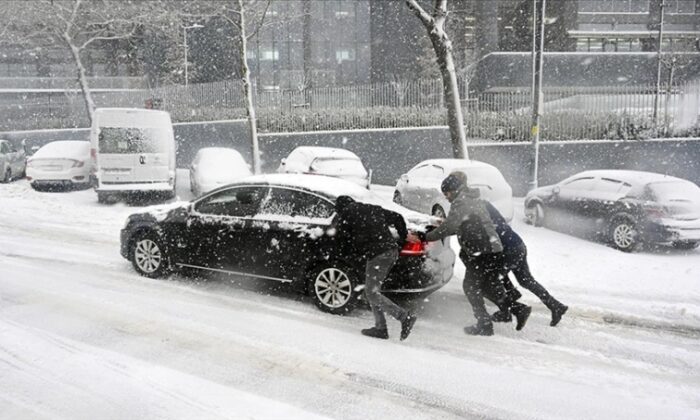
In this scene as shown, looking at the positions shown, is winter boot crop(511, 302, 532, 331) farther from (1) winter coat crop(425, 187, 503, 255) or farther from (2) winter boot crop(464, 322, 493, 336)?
(1) winter coat crop(425, 187, 503, 255)

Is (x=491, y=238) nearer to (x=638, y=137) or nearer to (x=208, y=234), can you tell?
(x=208, y=234)

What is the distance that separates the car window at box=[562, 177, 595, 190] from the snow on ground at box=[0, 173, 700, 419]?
372cm

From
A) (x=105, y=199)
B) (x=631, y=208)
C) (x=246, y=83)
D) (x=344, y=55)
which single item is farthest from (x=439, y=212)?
(x=344, y=55)

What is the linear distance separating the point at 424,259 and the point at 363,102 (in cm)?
1557

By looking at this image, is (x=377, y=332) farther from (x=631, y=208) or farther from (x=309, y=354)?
(x=631, y=208)

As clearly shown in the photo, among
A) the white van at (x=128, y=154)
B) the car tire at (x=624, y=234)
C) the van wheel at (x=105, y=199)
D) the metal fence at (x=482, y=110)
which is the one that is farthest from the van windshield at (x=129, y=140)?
the car tire at (x=624, y=234)

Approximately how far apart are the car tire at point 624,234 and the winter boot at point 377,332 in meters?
7.15

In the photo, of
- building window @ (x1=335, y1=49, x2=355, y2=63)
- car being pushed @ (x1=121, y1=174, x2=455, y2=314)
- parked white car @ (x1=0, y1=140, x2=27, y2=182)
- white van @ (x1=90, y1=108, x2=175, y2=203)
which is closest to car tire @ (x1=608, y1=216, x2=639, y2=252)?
car being pushed @ (x1=121, y1=174, x2=455, y2=314)

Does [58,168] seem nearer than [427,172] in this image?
No

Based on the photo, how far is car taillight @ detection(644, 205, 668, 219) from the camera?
37.4 feet

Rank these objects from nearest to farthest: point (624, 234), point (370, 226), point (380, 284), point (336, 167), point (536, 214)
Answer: point (370, 226), point (380, 284), point (624, 234), point (536, 214), point (336, 167)

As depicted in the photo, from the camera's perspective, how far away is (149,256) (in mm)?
8805

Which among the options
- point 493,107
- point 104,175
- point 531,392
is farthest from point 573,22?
point 531,392

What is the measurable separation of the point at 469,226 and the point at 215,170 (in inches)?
453
